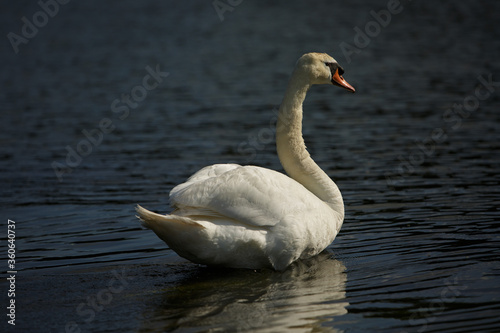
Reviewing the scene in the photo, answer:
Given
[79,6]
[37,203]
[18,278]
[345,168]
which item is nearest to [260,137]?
[345,168]

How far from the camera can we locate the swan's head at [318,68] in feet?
27.5

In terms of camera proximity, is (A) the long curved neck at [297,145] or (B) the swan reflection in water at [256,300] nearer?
(B) the swan reflection in water at [256,300]

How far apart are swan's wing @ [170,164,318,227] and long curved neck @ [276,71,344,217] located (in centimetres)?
69

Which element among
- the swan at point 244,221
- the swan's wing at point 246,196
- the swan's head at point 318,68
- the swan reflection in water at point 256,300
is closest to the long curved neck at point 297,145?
the swan's head at point 318,68

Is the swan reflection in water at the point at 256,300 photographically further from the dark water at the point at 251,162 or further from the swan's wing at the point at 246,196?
the swan's wing at the point at 246,196

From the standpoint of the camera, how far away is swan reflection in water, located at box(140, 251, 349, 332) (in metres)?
6.16

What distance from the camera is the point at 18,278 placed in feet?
25.4

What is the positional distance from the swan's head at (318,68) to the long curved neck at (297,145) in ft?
0.29

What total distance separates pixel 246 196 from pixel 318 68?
199 centimetres

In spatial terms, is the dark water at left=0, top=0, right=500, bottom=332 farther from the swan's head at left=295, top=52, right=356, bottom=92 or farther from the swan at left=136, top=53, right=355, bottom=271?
the swan's head at left=295, top=52, right=356, bottom=92

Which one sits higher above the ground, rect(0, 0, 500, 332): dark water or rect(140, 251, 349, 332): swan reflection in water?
rect(0, 0, 500, 332): dark water

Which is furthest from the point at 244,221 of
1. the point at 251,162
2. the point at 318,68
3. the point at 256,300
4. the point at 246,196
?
the point at 251,162

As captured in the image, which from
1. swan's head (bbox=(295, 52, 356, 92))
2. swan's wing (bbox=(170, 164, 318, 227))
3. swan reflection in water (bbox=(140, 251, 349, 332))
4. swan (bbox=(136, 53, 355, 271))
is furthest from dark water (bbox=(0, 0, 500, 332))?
swan's head (bbox=(295, 52, 356, 92))

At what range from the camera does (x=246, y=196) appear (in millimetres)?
7336
